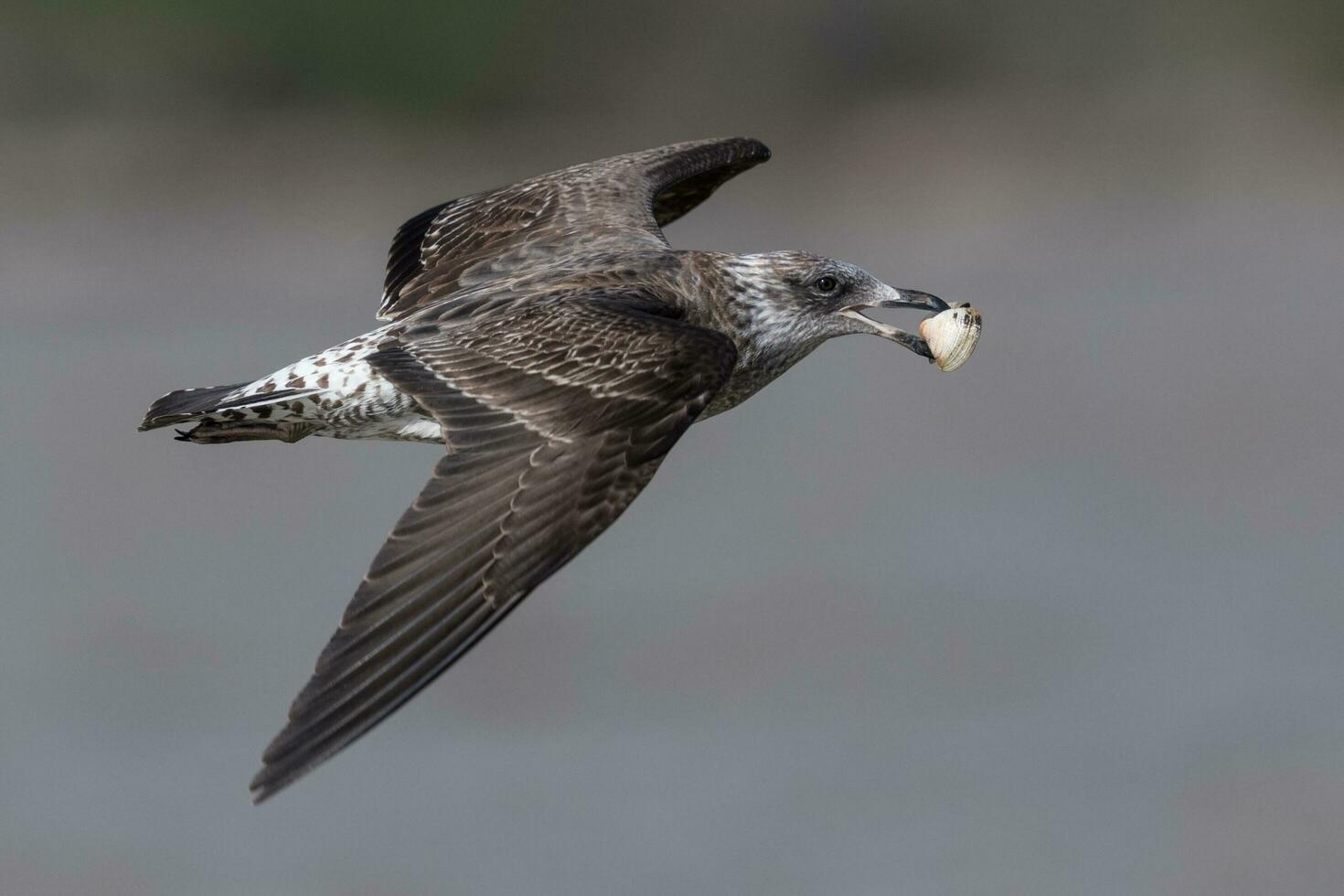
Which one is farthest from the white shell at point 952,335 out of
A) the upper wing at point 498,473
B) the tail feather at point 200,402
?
the tail feather at point 200,402

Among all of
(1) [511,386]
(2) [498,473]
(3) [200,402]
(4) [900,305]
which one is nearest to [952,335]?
(4) [900,305]

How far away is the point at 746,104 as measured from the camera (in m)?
25.4

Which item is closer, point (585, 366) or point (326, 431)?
point (585, 366)

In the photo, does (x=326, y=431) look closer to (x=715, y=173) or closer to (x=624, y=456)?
(x=624, y=456)

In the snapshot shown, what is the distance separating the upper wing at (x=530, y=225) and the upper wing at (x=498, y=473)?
3.94 feet

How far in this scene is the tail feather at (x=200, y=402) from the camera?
9016 millimetres

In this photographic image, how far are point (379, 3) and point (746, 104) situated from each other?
4193mm

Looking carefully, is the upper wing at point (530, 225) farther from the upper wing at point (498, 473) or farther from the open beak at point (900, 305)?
the upper wing at point (498, 473)

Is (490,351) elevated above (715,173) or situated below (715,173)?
below

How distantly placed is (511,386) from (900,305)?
198cm

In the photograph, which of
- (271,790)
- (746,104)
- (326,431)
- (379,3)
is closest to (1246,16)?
(746,104)

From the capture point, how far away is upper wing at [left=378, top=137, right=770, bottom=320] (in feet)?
33.6

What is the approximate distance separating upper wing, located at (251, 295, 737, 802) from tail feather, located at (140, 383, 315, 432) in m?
0.46

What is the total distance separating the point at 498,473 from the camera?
8086 millimetres
